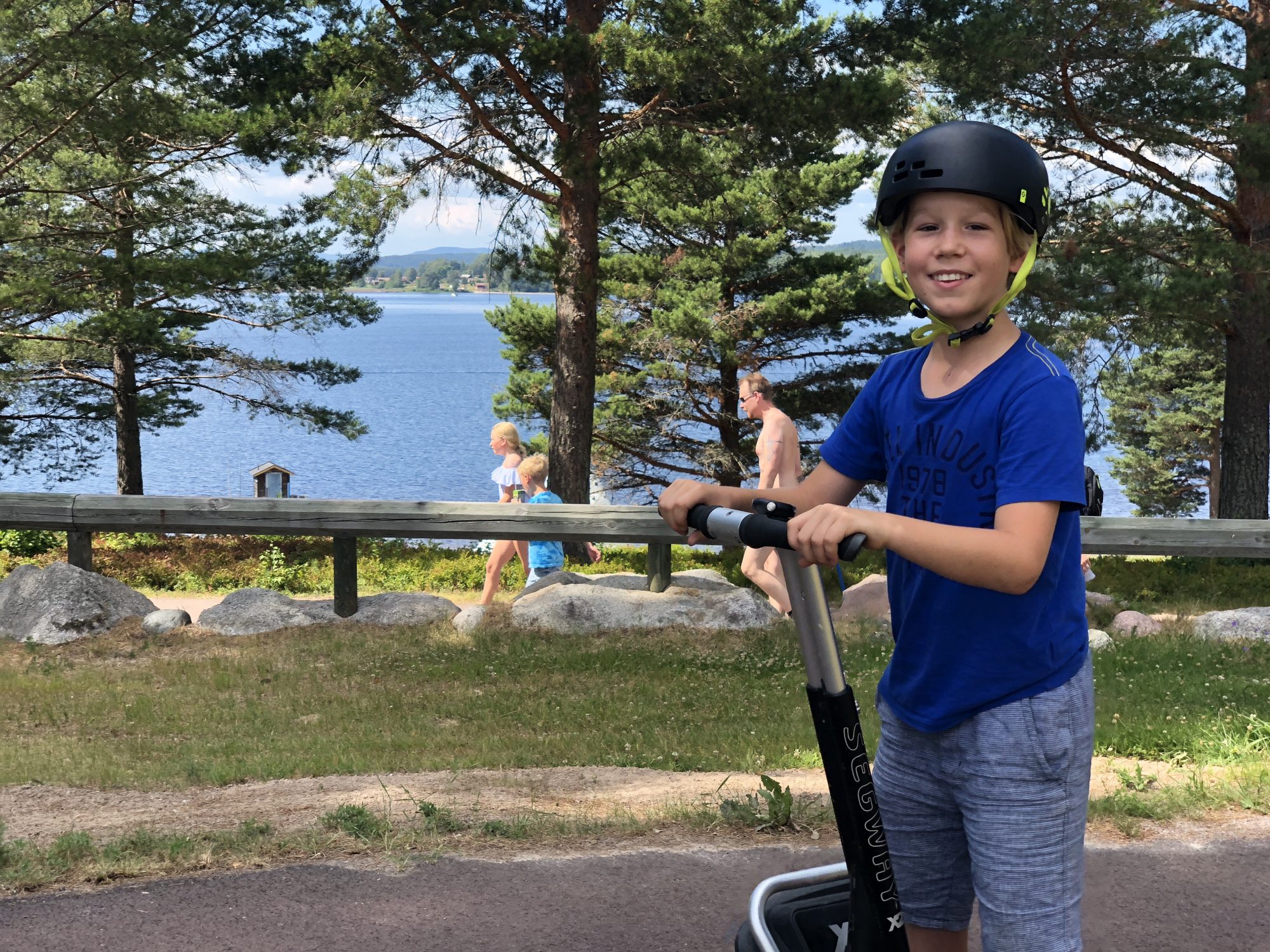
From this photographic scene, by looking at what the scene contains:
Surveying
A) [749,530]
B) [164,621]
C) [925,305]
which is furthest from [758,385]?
[749,530]

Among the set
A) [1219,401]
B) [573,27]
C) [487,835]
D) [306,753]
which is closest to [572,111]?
→ [573,27]

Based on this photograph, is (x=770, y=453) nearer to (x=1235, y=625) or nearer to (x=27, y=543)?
(x=1235, y=625)

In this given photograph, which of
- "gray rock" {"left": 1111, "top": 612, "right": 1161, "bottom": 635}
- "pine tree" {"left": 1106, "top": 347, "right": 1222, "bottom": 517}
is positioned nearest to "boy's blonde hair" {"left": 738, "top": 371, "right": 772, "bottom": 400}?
"gray rock" {"left": 1111, "top": 612, "right": 1161, "bottom": 635}

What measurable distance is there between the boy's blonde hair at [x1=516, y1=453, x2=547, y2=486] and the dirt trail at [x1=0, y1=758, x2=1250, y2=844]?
15.2ft

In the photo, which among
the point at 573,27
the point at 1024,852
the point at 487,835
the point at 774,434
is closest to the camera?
the point at 1024,852

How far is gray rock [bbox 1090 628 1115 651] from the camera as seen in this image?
338 inches

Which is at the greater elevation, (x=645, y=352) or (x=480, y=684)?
(x=645, y=352)

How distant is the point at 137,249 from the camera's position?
17.8 meters

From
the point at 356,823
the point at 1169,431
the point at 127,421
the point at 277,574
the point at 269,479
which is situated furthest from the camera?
the point at 1169,431

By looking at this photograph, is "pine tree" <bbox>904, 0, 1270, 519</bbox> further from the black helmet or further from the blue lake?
the black helmet

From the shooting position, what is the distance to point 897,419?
2291 mm

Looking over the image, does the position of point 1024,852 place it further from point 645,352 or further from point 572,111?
point 645,352

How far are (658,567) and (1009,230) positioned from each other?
26.7ft

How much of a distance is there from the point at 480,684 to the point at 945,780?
616 centimetres
